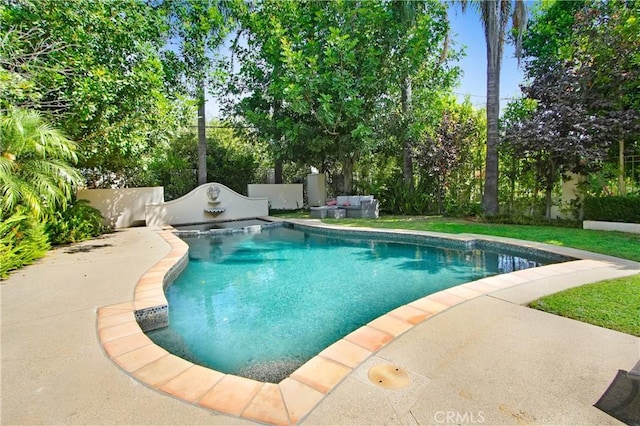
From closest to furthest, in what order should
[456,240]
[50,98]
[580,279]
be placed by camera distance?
1. [580,279]
2. [50,98]
3. [456,240]

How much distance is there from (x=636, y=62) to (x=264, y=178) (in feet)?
55.0

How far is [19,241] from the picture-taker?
6.05m

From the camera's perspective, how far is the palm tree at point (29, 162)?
5352 mm

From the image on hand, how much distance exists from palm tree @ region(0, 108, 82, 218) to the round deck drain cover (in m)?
6.16

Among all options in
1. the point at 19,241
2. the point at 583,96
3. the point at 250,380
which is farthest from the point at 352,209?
the point at 250,380

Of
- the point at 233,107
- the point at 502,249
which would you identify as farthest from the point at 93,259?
the point at 233,107

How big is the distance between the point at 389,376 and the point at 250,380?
1077 mm

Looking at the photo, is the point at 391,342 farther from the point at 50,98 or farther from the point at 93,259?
the point at 50,98

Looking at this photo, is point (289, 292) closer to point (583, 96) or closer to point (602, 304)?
point (602, 304)

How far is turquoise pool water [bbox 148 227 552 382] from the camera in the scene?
362cm

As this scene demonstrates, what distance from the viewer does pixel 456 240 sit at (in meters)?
8.08

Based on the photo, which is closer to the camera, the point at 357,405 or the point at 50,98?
the point at 357,405

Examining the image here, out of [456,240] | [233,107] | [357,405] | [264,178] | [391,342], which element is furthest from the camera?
[264,178]

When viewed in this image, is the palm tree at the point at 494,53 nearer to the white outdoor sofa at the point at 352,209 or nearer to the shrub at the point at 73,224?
the white outdoor sofa at the point at 352,209
